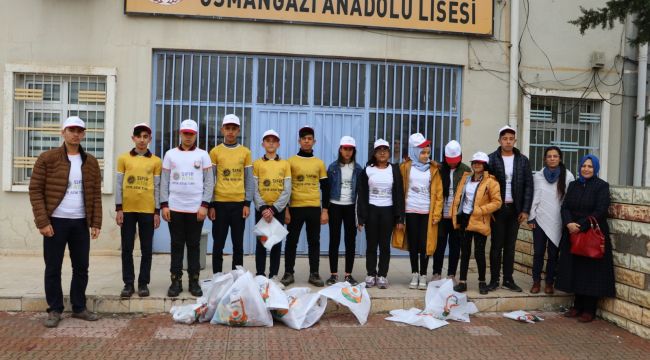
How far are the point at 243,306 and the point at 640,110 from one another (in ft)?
23.7

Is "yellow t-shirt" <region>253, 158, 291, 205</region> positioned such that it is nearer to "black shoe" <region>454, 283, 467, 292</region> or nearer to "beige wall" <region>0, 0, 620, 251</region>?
"black shoe" <region>454, 283, 467, 292</region>

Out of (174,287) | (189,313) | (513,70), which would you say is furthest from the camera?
(513,70)

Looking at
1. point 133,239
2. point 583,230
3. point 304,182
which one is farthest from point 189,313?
point 583,230

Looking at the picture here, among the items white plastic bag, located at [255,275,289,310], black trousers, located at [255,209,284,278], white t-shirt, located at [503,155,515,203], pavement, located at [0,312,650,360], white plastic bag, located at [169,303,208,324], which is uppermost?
white t-shirt, located at [503,155,515,203]

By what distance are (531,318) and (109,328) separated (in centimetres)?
422

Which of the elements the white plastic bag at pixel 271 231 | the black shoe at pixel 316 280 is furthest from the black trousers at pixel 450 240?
the white plastic bag at pixel 271 231

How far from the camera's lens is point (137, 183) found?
5.40 meters

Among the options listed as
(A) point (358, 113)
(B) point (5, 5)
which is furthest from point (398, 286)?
(B) point (5, 5)

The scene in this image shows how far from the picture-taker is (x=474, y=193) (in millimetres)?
5859

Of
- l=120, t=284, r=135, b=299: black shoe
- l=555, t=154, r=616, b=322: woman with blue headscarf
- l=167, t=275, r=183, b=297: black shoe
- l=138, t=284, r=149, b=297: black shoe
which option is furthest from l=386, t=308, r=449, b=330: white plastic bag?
l=120, t=284, r=135, b=299: black shoe

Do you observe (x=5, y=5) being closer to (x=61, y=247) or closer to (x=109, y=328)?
(x=61, y=247)

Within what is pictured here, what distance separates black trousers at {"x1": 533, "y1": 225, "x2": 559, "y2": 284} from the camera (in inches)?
236

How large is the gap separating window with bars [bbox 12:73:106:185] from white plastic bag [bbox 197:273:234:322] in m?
3.55

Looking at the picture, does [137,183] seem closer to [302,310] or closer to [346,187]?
[302,310]
